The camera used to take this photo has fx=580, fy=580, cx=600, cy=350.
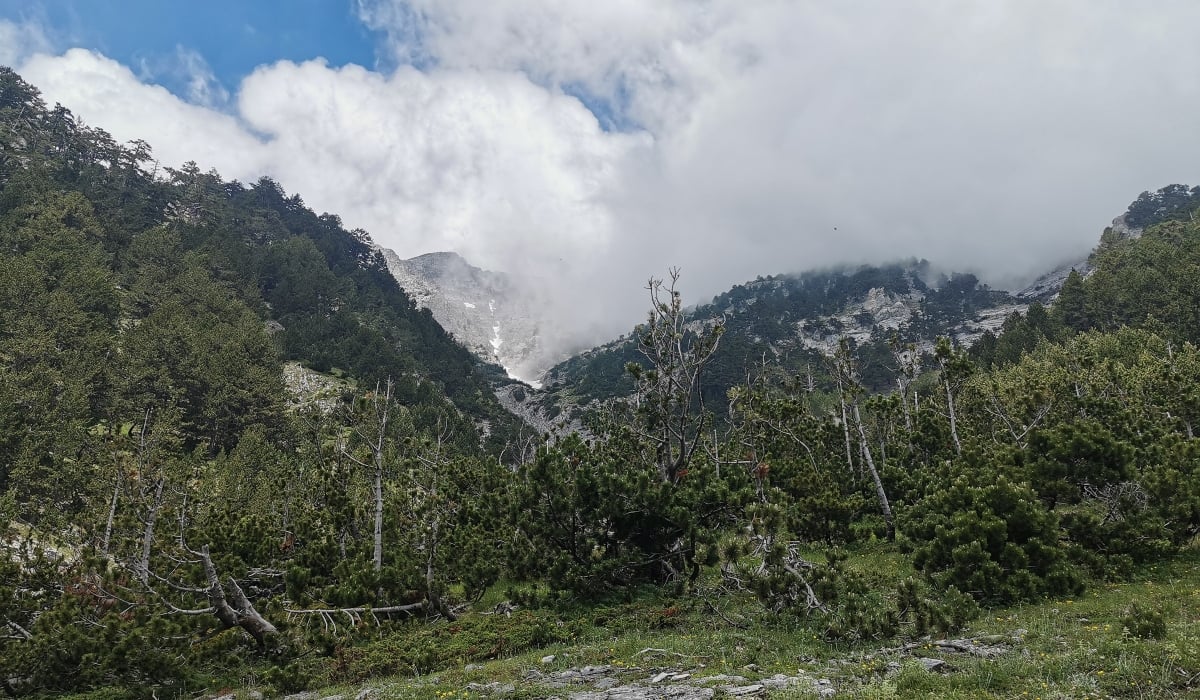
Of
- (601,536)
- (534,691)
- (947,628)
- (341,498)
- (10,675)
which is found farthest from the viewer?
(341,498)

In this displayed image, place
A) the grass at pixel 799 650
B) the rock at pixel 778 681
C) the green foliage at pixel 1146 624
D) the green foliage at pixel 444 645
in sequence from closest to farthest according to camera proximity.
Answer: the grass at pixel 799 650 < the rock at pixel 778 681 < the green foliage at pixel 1146 624 < the green foliage at pixel 444 645

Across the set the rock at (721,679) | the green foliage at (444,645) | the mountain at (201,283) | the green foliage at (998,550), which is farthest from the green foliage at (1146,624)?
the mountain at (201,283)

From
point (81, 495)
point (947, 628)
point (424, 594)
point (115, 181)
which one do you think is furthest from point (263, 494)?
point (115, 181)

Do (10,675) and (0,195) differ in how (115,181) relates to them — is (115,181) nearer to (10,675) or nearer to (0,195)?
(0,195)

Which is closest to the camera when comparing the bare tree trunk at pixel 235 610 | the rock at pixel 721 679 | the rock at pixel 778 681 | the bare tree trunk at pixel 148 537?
the rock at pixel 778 681

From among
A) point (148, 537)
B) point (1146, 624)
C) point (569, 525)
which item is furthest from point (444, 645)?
point (1146, 624)

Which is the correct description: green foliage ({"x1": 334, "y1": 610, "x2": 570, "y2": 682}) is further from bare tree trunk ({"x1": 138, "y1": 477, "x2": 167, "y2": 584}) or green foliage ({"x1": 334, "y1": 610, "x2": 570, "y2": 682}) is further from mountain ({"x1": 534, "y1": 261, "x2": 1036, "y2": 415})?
mountain ({"x1": 534, "y1": 261, "x2": 1036, "y2": 415})

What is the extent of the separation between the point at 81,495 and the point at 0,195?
71697 millimetres

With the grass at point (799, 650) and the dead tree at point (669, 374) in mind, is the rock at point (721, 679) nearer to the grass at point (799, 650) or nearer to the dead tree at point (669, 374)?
the grass at point (799, 650)

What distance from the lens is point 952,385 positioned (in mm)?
31547

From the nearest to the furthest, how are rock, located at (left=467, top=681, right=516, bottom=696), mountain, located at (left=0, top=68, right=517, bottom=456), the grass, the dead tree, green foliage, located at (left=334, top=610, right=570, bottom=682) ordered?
the grass, rock, located at (left=467, top=681, right=516, bottom=696), green foliage, located at (left=334, top=610, right=570, bottom=682), the dead tree, mountain, located at (left=0, top=68, right=517, bottom=456)

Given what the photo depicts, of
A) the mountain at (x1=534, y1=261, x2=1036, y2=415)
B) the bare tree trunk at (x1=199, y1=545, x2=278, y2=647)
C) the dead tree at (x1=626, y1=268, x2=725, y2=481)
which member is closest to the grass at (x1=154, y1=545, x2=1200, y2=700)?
the bare tree trunk at (x1=199, y1=545, x2=278, y2=647)

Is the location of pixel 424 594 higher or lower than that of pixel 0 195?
lower

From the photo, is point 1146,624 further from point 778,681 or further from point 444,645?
point 444,645
